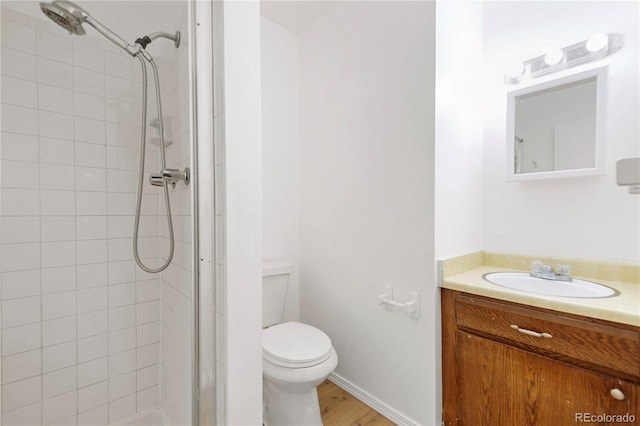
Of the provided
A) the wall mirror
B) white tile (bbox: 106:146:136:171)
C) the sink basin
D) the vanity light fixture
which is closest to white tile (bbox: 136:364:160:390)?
Answer: white tile (bbox: 106:146:136:171)

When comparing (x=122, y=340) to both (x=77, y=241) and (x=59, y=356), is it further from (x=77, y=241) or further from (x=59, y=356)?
(x=77, y=241)

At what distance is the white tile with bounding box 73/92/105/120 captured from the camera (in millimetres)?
1305

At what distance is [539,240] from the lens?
4.94 feet

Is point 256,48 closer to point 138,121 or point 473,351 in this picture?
point 138,121

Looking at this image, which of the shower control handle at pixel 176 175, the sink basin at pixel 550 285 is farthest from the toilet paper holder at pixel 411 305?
the shower control handle at pixel 176 175

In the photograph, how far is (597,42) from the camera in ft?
4.19

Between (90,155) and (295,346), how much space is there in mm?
1323

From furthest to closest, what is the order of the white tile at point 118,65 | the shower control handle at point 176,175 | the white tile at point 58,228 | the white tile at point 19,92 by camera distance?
1. the white tile at point 118,65
2. the white tile at point 58,228
3. the white tile at point 19,92
4. the shower control handle at point 176,175

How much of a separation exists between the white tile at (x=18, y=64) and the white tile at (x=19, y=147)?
0.24 meters

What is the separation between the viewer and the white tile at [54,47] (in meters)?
1.21

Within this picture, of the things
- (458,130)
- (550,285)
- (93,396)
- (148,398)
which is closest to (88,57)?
(93,396)

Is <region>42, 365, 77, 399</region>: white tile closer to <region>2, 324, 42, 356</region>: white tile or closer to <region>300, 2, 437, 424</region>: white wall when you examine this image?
<region>2, 324, 42, 356</region>: white tile

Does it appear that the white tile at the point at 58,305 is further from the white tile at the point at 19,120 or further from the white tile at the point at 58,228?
the white tile at the point at 19,120

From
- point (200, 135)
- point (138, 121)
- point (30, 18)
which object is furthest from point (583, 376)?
point (30, 18)
